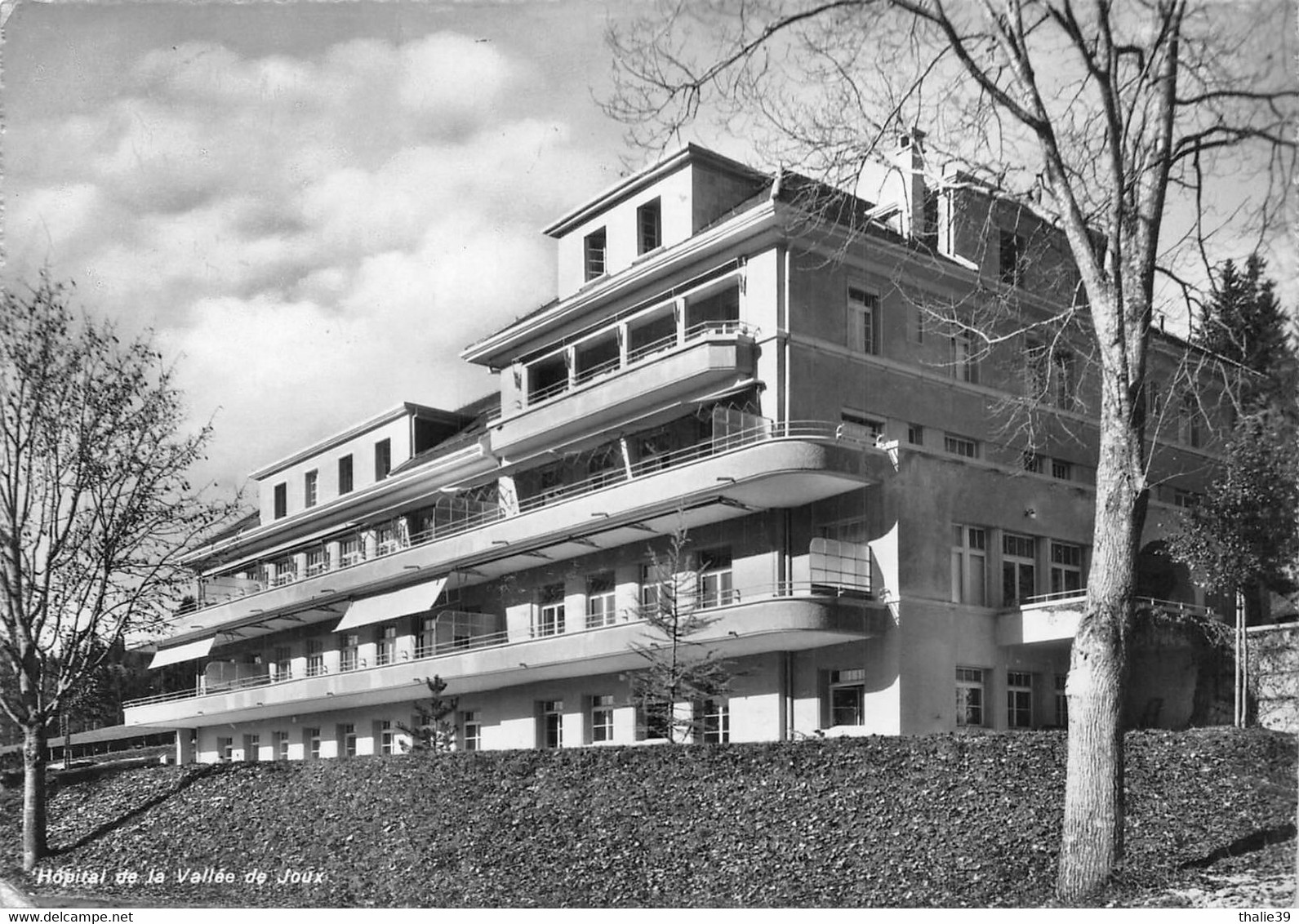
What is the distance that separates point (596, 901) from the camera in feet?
59.8

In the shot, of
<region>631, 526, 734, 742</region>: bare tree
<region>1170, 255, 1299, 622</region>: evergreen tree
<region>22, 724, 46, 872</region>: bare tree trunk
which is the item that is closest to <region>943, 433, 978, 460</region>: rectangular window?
<region>1170, 255, 1299, 622</region>: evergreen tree

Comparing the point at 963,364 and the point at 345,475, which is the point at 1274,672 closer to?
the point at 963,364

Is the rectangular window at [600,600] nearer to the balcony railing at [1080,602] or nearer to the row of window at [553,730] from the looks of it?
the row of window at [553,730]

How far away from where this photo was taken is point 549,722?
33.4 m

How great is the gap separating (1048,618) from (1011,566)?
1.75 metres

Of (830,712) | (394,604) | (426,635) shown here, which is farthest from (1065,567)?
(426,635)

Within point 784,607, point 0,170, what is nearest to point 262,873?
point 784,607

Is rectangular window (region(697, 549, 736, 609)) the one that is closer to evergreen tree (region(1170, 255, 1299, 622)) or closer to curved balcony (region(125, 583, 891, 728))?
curved balcony (region(125, 583, 891, 728))

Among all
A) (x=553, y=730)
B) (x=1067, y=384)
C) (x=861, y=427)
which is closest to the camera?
(x=861, y=427)

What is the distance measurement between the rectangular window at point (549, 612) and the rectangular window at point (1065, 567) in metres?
12.4

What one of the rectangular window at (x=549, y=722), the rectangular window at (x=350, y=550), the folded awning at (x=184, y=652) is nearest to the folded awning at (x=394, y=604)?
the rectangular window at (x=350, y=550)

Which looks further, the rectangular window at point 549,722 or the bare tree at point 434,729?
the rectangular window at point 549,722

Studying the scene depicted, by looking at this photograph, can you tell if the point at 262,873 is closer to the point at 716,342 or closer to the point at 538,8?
the point at 716,342

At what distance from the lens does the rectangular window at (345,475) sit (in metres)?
44.4
